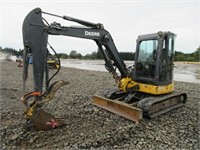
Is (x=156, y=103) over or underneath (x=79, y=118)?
over

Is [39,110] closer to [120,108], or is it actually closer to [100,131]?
[100,131]

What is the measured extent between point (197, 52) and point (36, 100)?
57543mm

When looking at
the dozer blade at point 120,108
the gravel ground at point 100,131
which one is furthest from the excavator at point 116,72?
the gravel ground at point 100,131

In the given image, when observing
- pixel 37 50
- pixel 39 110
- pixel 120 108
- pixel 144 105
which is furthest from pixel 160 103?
pixel 37 50

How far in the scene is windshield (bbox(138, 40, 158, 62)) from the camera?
18.8ft

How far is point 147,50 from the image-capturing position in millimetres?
5953

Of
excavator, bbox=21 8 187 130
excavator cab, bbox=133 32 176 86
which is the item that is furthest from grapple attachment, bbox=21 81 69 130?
excavator cab, bbox=133 32 176 86

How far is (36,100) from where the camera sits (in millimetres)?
4270

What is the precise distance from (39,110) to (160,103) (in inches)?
127

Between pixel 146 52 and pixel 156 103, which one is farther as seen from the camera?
pixel 146 52

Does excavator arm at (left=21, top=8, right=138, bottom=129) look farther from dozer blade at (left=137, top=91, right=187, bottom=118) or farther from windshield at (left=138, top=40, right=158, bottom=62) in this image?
windshield at (left=138, top=40, right=158, bottom=62)

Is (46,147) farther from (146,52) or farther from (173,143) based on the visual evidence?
(146,52)

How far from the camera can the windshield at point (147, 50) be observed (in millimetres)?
5738

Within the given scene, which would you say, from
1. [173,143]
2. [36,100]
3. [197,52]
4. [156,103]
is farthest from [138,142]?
[197,52]
